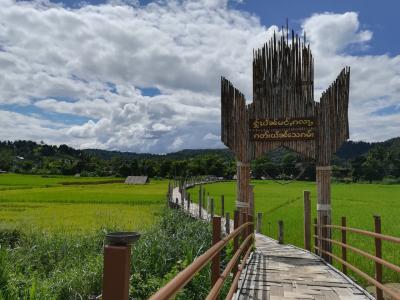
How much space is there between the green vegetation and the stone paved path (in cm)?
96

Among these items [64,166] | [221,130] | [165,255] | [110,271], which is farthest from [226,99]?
[64,166]

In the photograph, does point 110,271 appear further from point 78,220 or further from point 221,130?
point 78,220

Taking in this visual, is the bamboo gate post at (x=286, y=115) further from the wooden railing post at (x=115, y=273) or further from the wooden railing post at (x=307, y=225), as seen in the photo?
the wooden railing post at (x=115, y=273)

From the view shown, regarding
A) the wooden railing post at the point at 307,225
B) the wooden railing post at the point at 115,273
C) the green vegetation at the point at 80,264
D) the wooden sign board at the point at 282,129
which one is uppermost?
→ the wooden sign board at the point at 282,129

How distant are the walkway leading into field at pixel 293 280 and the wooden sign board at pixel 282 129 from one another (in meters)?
2.73

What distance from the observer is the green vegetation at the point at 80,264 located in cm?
711

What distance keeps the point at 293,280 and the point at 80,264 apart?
4.78 metres

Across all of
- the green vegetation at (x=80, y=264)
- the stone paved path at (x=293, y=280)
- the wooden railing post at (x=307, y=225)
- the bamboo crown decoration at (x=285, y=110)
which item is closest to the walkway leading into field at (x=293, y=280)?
the stone paved path at (x=293, y=280)

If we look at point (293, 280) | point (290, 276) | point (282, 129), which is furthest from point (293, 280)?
point (282, 129)

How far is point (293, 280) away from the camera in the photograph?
6828 millimetres

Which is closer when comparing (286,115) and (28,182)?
(286,115)

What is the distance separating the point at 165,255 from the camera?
897 centimetres

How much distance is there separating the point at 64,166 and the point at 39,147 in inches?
2404

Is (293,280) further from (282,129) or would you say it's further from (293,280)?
(282,129)
